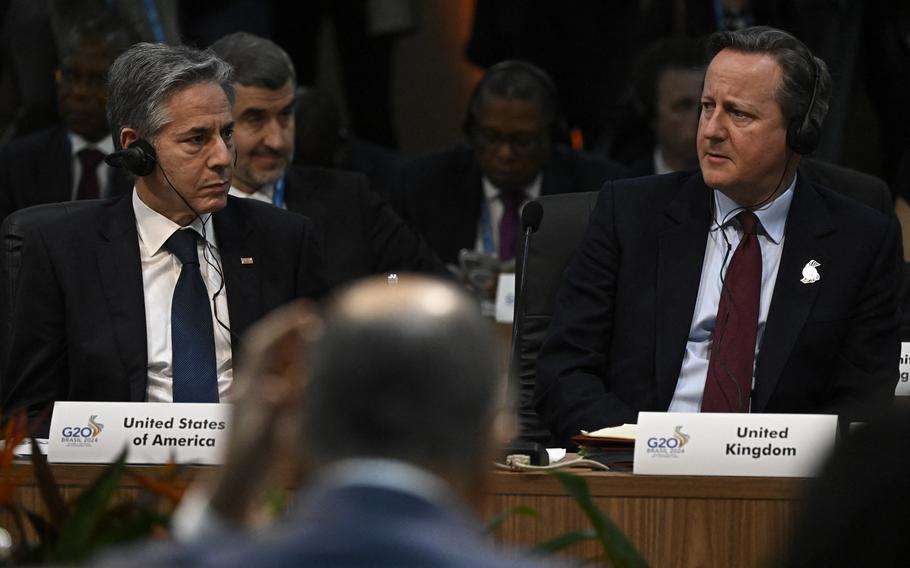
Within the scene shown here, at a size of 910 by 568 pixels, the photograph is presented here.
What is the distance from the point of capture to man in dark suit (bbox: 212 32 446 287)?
16.0ft

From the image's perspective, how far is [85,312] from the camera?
146 inches

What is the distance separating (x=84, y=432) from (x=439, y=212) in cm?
313

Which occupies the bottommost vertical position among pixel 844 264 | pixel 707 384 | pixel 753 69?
pixel 707 384

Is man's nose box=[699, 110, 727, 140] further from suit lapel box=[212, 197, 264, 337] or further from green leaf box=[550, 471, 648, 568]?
green leaf box=[550, 471, 648, 568]

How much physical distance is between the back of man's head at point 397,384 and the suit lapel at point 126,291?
2.34 metres

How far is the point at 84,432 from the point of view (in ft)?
9.85

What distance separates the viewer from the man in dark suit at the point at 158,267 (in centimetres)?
369

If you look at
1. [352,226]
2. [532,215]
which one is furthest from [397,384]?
[352,226]

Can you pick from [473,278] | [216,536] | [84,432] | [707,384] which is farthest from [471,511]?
[473,278]

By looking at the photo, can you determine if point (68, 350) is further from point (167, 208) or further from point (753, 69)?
point (753, 69)

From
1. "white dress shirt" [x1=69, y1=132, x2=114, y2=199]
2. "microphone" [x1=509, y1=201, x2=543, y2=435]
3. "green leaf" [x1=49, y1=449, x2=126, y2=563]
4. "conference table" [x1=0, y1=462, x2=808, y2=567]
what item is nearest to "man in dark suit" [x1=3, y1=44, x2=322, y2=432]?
"microphone" [x1=509, y1=201, x2=543, y2=435]

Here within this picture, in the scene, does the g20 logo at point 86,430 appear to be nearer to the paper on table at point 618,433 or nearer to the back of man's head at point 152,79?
the paper on table at point 618,433

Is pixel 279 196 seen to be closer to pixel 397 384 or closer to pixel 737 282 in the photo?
pixel 737 282

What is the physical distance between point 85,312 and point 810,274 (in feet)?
5.47
